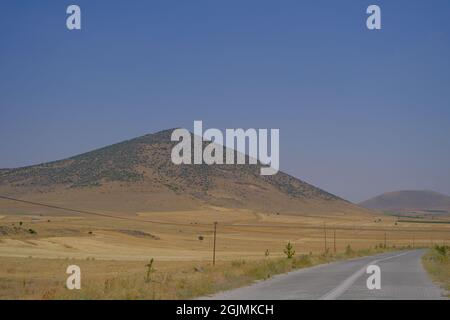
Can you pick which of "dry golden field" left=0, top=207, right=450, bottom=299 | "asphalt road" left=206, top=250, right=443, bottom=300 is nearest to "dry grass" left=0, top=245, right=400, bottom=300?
"dry golden field" left=0, top=207, right=450, bottom=299

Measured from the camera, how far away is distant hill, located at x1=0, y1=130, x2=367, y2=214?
486ft

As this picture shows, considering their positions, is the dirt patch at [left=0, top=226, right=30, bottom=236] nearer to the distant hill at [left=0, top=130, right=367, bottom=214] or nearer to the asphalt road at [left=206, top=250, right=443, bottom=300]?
the asphalt road at [left=206, top=250, right=443, bottom=300]

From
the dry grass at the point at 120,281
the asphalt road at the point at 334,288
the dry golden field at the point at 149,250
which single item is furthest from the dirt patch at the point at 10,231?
the asphalt road at the point at 334,288

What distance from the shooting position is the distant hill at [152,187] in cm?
14812

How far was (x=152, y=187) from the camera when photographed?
160500 mm

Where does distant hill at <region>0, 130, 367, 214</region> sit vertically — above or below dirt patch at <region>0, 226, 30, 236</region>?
above

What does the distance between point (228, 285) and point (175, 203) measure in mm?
127747

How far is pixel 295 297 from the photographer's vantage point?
1747cm

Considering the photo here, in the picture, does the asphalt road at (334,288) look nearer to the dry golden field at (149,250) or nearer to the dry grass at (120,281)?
the dry grass at (120,281)

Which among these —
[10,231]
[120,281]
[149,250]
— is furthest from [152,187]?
[120,281]

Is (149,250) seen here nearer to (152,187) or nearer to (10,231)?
(10,231)
